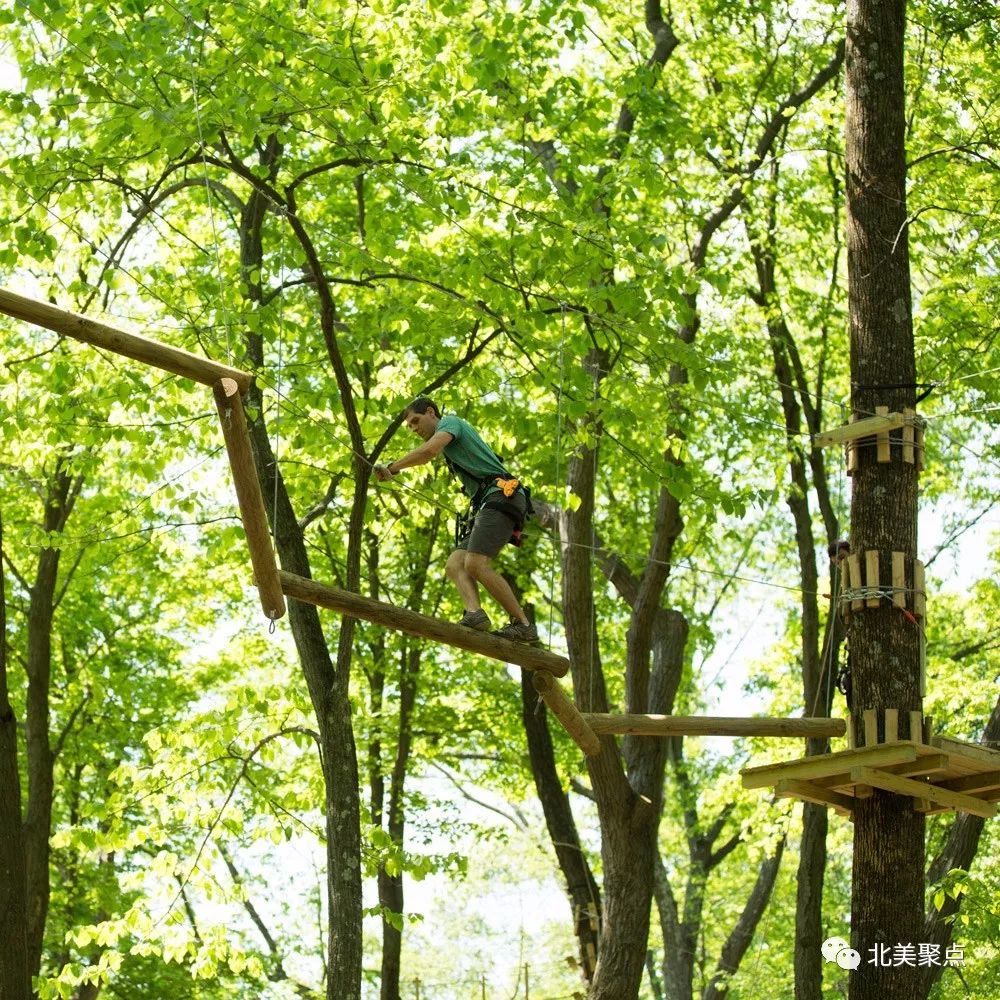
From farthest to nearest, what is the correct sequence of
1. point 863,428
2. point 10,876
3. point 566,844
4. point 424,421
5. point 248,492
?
point 566,844, point 10,876, point 863,428, point 424,421, point 248,492

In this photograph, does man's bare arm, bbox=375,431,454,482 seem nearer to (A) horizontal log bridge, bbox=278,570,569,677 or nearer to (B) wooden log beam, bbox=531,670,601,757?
(A) horizontal log bridge, bbox=278,570,569,677

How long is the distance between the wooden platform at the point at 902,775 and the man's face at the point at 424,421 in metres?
2.43

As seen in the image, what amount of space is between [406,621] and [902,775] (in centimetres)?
272

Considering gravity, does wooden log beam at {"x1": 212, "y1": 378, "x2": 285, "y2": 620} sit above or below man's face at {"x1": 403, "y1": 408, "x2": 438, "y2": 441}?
below

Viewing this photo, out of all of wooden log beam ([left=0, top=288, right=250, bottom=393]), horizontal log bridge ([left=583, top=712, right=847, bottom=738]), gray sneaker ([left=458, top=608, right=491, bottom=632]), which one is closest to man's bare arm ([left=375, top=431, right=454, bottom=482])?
gray sneaker ([left=458, top=608, right=491, bottom=632])

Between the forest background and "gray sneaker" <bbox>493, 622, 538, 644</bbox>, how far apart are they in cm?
128

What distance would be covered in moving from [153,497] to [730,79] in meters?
7.06

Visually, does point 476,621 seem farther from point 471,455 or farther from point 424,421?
point 424,421

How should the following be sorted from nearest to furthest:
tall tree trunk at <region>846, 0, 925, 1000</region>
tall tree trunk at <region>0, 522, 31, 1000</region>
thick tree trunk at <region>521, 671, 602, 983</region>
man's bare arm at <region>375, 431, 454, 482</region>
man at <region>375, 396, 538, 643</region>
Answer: man's bare arm at <region>375, 431, 454, 482</region> → man at <region>375, 396, 538, 643</region> → tall tree trunk at <region>846, 0, 925, 1000</region> → tall tree trunk at <region>0, 522, 31, 1000</region> → thick tree trunk at <region>521, 671, 602, 983</region>

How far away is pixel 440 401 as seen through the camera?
36.2 feet

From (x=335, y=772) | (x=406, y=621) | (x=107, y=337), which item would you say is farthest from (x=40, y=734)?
(x=107, y=337)

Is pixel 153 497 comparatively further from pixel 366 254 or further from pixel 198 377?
pixel 198 377

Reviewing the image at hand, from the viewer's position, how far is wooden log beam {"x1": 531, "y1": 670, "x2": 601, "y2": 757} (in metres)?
6.94

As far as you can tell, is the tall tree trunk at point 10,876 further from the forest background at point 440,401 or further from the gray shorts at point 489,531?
the gray shorts at point 489,531
